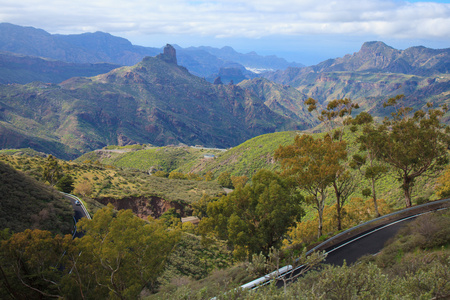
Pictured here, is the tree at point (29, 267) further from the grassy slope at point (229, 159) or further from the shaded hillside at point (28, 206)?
the grassy slope at point (229, 159)

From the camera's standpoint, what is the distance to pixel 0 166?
1382 inches

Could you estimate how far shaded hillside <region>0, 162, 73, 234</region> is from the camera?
2819 centimetres

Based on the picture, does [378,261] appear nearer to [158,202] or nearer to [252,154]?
[158,202]

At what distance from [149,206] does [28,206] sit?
3410cm

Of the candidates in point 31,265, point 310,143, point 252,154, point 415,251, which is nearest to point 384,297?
point 415,251

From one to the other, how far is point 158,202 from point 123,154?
12094 cm

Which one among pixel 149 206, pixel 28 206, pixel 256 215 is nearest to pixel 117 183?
pixel 149 206

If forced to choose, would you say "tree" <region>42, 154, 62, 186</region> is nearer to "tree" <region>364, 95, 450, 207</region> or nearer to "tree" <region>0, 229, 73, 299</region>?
"tree" <region>0, 229, 73, 299</region>

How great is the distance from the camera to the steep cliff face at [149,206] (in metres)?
61.4

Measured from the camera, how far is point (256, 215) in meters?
24.0

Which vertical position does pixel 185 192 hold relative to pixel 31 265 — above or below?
below

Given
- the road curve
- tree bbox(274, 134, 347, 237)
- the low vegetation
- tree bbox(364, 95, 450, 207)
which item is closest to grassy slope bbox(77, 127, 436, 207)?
tree bbox(364, 95, 450, 207)

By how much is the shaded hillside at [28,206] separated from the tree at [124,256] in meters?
10.1

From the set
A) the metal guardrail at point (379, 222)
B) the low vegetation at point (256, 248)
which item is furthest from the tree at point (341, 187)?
Result: the metal guardrail at point (379, 222)
